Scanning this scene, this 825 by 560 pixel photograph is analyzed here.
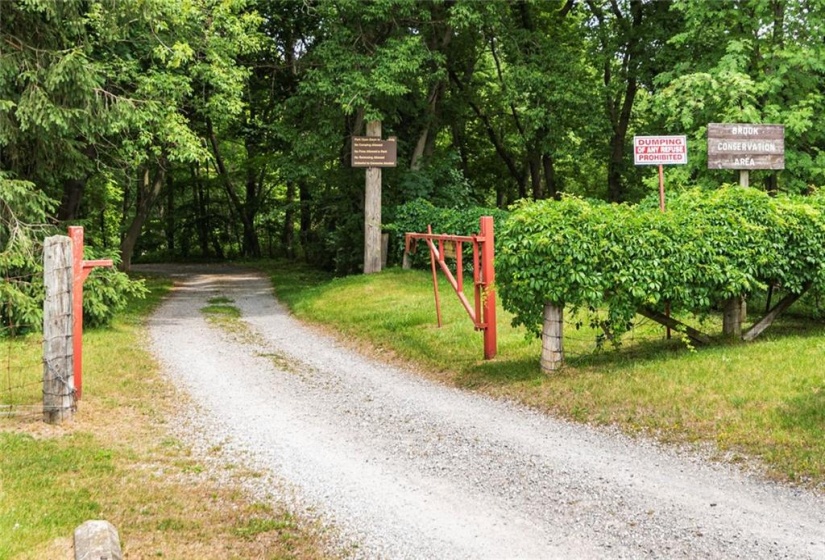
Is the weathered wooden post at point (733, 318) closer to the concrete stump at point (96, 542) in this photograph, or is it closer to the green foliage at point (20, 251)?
the concrete stump at point (96, 542)

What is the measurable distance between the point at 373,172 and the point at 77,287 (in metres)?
12.6

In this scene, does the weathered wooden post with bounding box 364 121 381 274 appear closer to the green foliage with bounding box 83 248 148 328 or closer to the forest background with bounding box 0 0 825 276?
the forest background with bounding box 0 0 825 276

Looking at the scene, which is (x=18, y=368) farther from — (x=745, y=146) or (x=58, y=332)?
(x=745, y=146)

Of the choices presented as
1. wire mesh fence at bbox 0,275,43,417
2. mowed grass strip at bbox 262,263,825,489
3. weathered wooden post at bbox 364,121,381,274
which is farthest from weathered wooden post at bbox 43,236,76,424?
weathered wooden post at bbox 364,121,381,274

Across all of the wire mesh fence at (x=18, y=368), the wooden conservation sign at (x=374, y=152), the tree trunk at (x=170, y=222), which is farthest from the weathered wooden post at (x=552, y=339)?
the tree trunk at (x=170, y=222)

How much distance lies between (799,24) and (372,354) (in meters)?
11.2

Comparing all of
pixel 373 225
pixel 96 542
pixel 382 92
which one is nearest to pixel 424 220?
pixel 373 225

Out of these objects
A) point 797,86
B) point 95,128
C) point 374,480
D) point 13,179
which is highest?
point 797,86

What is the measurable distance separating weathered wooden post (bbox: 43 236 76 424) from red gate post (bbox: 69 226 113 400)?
Answer: 22cm

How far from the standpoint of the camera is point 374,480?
568 cm

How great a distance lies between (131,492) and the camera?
17.6ft

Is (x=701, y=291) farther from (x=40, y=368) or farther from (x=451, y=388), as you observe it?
(x=40, y=368)

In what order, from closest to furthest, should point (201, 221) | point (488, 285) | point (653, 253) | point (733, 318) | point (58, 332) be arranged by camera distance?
point (58, 332), point (653, 253), point (733, 318), point (488, 285), point (201, 221)

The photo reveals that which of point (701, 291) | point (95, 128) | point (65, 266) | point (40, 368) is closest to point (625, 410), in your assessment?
point (701, 291)
